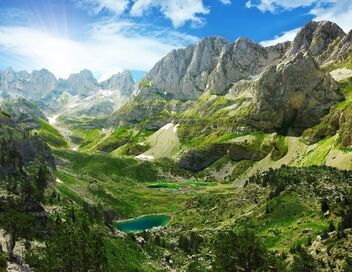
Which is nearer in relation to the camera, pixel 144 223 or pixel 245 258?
pixel 245 258

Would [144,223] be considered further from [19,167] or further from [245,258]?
[245,258]

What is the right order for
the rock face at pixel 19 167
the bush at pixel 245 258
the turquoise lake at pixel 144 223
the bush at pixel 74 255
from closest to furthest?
the bush at pixel 74 255
the bush at pixel 245 258
the rock face at pixel 19 167
the turquoise lake at pixel 144 223

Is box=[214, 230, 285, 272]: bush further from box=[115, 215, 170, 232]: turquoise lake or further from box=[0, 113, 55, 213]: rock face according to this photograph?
box=[115, 215, 170, 232]: turquoise lake

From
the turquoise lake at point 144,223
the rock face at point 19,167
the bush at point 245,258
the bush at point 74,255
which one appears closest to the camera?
the bush at point 74,255

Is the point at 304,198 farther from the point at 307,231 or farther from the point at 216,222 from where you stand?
the point at 216,222

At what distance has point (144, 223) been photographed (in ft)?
516

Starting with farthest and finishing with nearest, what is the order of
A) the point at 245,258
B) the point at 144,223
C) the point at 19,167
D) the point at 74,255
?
1. the point at 144,223
2. the point at 19,167
3. the point at 245,258
4. the point at 74,255

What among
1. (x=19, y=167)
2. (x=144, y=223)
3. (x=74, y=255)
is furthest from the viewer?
(x=144, y=223)

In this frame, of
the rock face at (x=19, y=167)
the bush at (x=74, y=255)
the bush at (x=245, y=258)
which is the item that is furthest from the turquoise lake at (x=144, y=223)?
the bush at (x=74, y=255)

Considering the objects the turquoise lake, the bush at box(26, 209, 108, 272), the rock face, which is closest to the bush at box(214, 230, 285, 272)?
the bush at box(26, 209, 108, 272)

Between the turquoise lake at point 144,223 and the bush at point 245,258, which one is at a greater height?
the bush at point 245,258

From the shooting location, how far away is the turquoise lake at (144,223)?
14831 cm

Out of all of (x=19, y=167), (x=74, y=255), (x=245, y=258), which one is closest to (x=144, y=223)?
(x=19, y=167)

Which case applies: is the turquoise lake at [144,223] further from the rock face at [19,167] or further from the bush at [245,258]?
the bush at [245,258]
